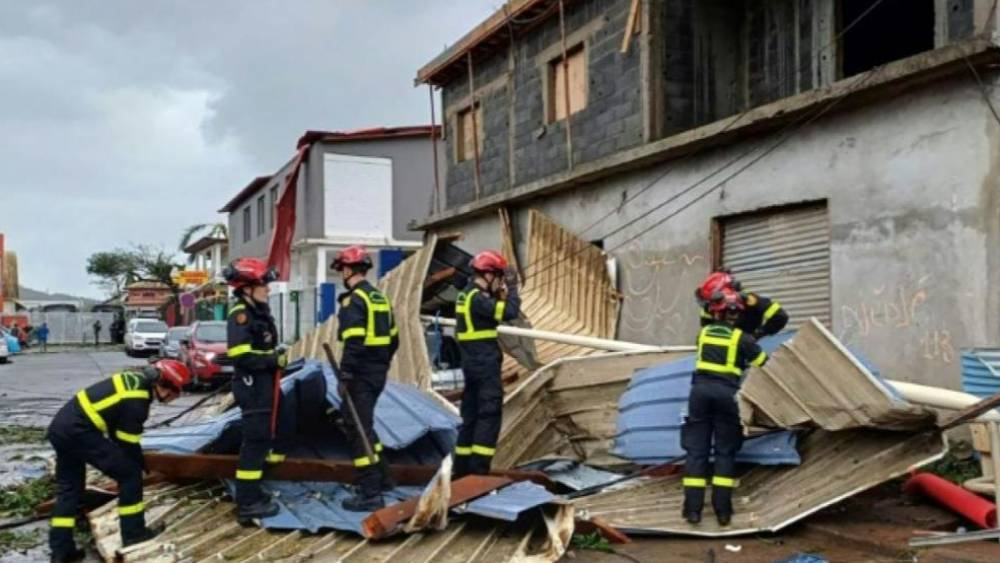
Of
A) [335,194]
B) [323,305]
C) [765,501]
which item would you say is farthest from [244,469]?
[335,194]

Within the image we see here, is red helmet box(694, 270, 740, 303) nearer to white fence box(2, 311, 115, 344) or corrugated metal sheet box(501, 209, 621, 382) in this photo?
corrugated metal sheet box(501, 209, 621, 382)

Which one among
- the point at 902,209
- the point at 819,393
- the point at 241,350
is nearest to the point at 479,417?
the point at 241,350

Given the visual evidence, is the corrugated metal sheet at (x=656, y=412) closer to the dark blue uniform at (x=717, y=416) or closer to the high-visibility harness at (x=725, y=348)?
the dark blue uniform at (x=717, y=416)

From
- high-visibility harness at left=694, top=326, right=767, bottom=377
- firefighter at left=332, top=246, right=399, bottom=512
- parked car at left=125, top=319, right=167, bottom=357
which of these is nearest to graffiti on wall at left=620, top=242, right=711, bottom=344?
high-visibility harness at left=694, top=326, right=767, bottom=377

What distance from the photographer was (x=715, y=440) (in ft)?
19.6

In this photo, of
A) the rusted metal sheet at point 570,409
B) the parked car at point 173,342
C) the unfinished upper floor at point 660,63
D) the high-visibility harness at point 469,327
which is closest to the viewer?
the high-visibility harness at point 469,327

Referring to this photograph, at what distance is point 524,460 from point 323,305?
17.3 metres

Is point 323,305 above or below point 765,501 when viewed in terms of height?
above

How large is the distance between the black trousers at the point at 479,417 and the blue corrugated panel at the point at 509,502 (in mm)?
1061

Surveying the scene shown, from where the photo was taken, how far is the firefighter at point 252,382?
19.1ft

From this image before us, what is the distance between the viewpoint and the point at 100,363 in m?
28.6

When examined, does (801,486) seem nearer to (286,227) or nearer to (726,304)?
(726,304)

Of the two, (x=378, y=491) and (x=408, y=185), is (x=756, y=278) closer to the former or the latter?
(x=378, y=491)

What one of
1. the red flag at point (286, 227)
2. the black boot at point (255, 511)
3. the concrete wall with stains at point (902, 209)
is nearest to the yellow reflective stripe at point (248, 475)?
the black boot at point (255, 511)
